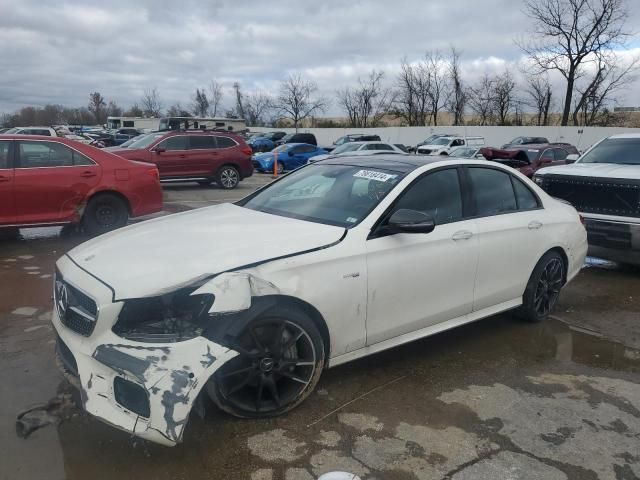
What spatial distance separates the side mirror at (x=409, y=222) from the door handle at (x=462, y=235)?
505 millimetres

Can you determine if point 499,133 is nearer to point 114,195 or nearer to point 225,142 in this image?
point 225,142

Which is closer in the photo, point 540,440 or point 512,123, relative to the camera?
point 540,440

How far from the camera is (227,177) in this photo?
1652 centimetres

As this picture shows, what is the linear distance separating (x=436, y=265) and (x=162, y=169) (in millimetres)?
12974

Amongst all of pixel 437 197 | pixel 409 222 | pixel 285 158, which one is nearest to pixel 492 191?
pixel 437 197

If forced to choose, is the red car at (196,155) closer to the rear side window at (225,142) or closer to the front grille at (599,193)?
the rear side window at (225,142)

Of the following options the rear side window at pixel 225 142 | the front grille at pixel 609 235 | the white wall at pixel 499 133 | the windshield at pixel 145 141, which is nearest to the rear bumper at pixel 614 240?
the front grille at pixel 609 235

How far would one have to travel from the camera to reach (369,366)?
13.3ft

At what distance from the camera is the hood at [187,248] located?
113 inches

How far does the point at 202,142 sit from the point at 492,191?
1291 cm

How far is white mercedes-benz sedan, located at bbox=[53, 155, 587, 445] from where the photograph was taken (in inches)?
107

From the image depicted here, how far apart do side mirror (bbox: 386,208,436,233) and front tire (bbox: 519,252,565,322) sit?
5.88 feet

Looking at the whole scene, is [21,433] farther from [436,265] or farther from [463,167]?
[463,167]

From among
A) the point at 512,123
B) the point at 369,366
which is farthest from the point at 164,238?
the point at 512,123
